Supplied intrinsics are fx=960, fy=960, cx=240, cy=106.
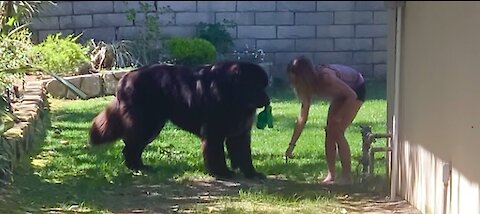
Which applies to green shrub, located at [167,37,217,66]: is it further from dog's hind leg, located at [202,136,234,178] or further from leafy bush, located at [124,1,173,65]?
dog's hind leg, located at [202,136,234,178]

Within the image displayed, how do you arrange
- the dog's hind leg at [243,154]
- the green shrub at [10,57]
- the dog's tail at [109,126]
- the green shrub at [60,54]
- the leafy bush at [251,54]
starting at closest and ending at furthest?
1. the dog's hind leg at [243,154]
2. the dog's tail at [109,126]
3. the green shrub at [10,57]
4. the green shrub at [60,54]
5. the leafy bush at [251,54]

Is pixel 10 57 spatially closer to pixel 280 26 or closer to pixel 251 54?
pixel 251 54

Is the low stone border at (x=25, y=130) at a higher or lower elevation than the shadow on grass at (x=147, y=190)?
higher

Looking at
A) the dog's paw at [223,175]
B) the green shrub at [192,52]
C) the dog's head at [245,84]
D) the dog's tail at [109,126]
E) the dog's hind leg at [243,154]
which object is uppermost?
the dog's head at [245,84]

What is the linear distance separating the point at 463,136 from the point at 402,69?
1.45m

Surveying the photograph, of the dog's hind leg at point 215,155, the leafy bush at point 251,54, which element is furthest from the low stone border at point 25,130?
the leafy bush at point 251,54

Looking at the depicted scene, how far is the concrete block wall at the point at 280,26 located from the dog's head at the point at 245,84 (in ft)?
23.5

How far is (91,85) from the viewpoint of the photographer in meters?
13.0

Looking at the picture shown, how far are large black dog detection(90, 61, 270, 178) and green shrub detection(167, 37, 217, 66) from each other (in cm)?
568

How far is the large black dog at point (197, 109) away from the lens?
751 cm

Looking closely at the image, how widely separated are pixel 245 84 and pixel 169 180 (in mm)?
971

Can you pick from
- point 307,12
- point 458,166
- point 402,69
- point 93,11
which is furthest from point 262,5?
point 458,166

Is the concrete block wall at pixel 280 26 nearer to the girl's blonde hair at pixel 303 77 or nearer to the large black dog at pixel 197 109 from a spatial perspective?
the large black dog at pixel 197 109

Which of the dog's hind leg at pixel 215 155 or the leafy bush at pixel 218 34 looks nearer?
the dog's hind leg at pixel 215 155
